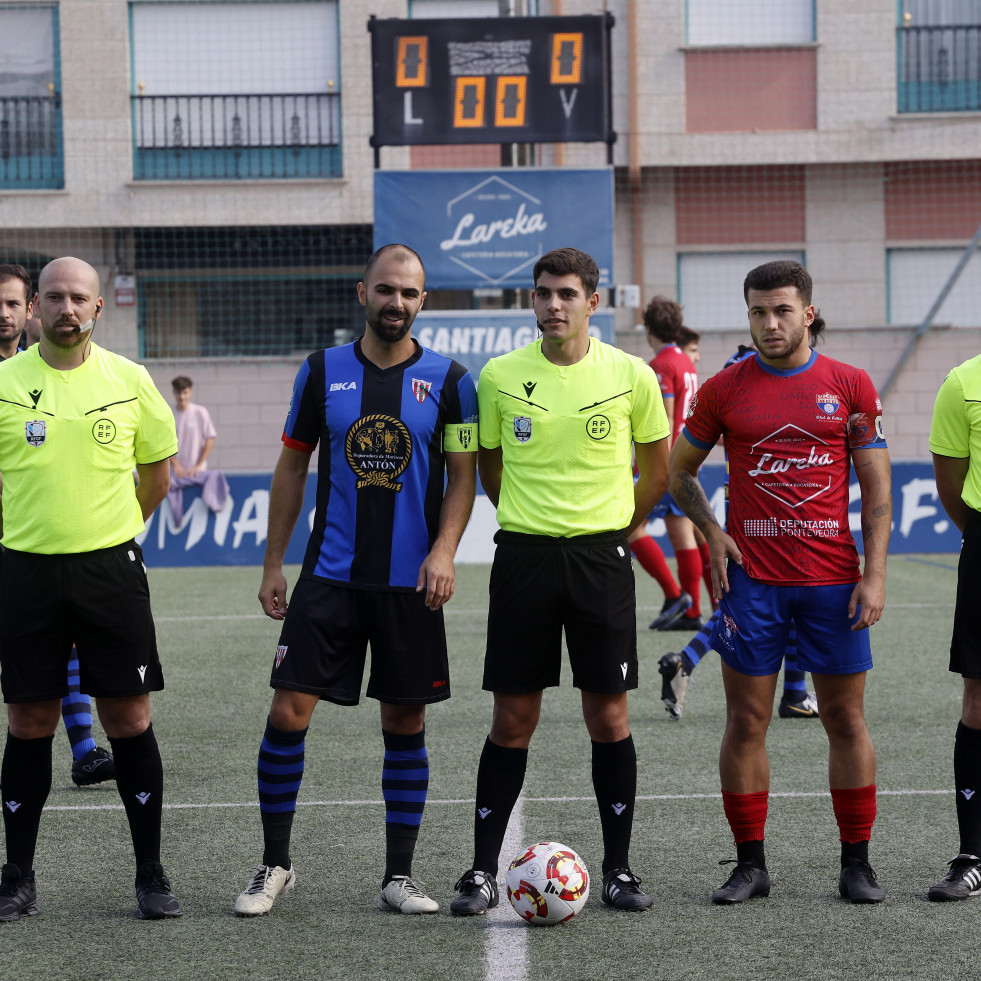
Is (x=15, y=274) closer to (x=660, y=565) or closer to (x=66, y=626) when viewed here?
(x=66, y=626)

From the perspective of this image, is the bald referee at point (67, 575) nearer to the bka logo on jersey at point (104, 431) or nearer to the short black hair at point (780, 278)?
the bka logo on jersey at point (104, 431)

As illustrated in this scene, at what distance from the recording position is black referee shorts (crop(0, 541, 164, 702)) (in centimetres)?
400

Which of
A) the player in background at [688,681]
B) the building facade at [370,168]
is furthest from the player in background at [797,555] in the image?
the building facade at [370,168]

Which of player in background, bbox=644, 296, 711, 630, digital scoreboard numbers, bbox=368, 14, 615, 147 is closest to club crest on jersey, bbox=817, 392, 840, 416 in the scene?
player in background, bbox=644, 296, 711, 630

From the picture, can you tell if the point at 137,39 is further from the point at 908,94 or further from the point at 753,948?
the point at 753,948

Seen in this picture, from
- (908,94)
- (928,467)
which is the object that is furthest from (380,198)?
(908,94)

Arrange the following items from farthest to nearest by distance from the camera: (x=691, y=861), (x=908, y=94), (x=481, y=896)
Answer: (x=908, y=94)
(x=691, y=861)
(x=481, y=896)

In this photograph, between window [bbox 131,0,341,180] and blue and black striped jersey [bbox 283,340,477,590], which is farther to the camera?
window [bbox 131,0,341,180]

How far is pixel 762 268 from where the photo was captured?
164 inches

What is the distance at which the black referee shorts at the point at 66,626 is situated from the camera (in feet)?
13.1

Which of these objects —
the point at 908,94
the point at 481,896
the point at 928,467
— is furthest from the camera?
the point at 908,94

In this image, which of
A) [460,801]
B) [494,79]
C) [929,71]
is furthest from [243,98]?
[460,801]

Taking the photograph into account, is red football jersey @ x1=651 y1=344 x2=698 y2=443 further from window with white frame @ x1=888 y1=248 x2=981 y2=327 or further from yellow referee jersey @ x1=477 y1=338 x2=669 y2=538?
window with white frame @ x1=888 y1=248 x2=981 y2=327

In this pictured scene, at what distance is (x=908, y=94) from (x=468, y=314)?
342 inches
